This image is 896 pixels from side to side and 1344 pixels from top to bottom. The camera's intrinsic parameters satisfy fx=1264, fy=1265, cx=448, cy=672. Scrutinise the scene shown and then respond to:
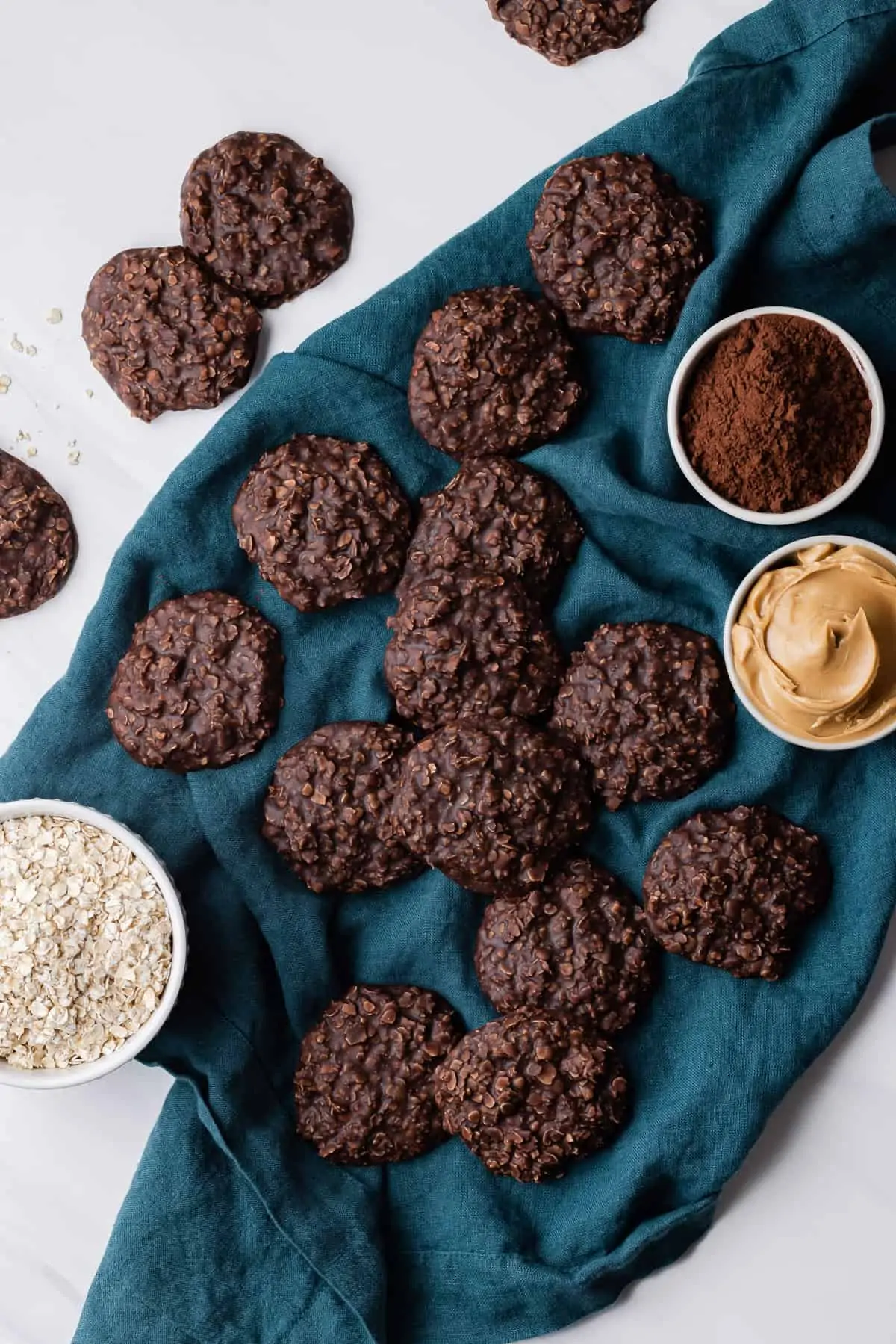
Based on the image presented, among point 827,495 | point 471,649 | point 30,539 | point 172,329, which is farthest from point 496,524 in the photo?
point 30,539

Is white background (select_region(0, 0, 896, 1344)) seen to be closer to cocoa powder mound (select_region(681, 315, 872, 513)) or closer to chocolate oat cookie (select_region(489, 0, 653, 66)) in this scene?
chocolate oat cookie (select_region(489, 0, 653, 66))

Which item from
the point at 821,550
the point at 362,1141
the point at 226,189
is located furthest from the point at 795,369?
the point at 362,1141

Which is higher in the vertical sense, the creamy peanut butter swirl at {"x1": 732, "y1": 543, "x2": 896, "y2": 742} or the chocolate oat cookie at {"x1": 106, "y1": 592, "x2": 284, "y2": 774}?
the chocolate oat cookie at {"x1": 106, "y1": 592, "x2": 284, "y2": 774}

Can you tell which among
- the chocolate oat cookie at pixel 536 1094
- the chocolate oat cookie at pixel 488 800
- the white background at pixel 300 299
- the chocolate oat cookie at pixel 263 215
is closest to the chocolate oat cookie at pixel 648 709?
the chocolate oat cookie at pixel 488 800

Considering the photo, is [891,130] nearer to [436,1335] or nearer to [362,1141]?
[362,1141]

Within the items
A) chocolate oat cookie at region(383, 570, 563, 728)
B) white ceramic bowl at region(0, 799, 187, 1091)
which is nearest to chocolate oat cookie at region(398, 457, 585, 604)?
chocolate oat cookie at region(383, 570, 563, 728)

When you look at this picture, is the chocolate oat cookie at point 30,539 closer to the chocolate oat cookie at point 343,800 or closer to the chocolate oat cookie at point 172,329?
the chocolate oat cookie at point 172,329

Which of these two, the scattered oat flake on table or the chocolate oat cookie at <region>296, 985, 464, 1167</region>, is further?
the chocolate oat cookie at <region>296, 985, 464, 1167</region>
